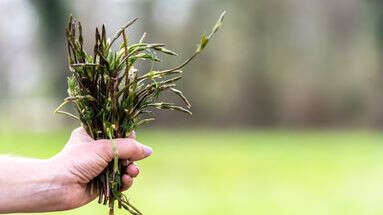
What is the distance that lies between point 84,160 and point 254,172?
1287 cm

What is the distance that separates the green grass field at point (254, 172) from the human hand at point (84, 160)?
6084 millimetres

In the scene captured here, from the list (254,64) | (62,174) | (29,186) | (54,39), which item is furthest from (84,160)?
(54,39)

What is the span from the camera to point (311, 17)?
28.7 meters

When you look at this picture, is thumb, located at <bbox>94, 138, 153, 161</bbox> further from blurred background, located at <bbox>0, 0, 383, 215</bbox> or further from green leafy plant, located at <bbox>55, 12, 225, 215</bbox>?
blurred background, located at <bbox>0, 0, 383, 215</bbox>

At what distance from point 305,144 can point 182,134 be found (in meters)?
5.18

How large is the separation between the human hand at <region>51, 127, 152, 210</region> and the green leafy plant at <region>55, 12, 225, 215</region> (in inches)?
2.0

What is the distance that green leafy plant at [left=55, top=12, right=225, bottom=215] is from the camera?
122 inches

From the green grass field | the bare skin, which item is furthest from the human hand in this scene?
the green grass field

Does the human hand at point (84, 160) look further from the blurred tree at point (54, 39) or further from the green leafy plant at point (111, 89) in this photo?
the blurred tree at point (54, 39)

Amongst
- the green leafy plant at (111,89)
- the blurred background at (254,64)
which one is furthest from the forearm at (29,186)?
the blurred background at (254,64)

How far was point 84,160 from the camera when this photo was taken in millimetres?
3041

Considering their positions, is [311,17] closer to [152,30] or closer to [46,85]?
[152,30]

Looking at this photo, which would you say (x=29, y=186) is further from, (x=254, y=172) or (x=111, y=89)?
(x=254, y=172)

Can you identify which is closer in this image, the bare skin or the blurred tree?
the bare skin
